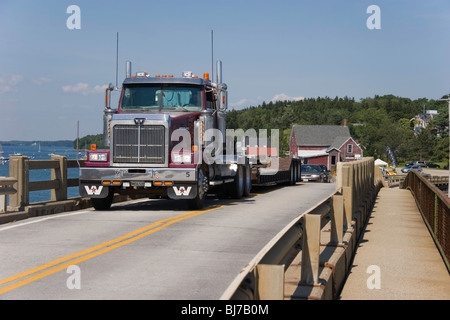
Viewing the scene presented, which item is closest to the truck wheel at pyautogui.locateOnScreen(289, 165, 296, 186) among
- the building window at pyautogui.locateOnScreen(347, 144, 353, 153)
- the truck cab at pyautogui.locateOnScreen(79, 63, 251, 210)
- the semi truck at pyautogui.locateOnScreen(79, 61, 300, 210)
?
the semi truck at pyautogui.locateOnScreen(79, 61, 300, 210)

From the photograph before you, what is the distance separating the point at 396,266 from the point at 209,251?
11.8ft

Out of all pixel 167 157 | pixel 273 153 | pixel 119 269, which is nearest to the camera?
pixel 119 269

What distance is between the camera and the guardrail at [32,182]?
597 inches

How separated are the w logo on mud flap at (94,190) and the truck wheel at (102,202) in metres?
0.56

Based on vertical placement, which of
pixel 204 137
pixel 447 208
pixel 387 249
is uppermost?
pixel 204 137

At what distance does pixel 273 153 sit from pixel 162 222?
62.1 ft

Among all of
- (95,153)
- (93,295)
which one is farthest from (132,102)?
(93,295)

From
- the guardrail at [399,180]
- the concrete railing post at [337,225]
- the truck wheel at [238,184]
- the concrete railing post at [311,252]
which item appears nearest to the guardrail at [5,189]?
the concrete railing post at [337,225]

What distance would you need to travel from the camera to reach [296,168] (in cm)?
3522

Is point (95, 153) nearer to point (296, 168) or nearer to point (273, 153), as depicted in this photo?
point (273, 153)

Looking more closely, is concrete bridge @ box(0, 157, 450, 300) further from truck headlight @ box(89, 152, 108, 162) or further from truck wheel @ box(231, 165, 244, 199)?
truck wheel @ box(231, 165, 244, 199)

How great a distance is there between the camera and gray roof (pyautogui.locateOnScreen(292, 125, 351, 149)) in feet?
436

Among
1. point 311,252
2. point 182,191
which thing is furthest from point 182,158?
point 311,252

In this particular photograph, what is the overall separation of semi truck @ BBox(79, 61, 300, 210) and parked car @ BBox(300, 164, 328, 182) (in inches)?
1160
